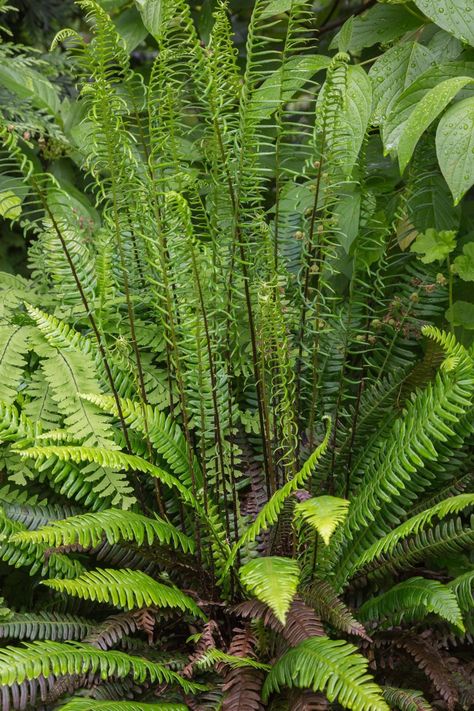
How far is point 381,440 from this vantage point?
1.94 metres

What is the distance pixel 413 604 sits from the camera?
1547 mm

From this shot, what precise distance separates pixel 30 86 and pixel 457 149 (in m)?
1.60

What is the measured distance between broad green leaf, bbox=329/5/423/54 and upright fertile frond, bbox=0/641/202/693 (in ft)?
5.35

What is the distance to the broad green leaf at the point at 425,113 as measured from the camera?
157 cm

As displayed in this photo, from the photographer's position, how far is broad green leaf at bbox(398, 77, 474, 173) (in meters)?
1.57

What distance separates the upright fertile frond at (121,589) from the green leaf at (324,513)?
0.36 metres

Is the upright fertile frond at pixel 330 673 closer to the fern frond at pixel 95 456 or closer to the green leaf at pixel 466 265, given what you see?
the fern frond at pixel 95 456

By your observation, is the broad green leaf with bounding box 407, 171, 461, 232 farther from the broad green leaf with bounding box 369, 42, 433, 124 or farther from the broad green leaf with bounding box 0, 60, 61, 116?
the broad green leaf with bounding box 0, 60, 61, 116

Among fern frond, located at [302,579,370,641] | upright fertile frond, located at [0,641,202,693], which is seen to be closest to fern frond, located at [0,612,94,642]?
upright fertile frond, located at [0,641,202,693]

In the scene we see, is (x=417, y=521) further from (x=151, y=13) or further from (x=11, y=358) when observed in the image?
(x=151, y=13)

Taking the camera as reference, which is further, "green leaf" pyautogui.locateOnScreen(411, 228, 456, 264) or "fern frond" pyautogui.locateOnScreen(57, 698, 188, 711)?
"green leaf" pyautogui.locateOnScreen(411, 228, 456, 264)

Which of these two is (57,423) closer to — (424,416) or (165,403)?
(165,403)

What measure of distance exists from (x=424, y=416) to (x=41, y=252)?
1.32 m

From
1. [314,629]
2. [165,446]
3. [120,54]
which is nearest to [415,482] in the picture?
[314,629]
